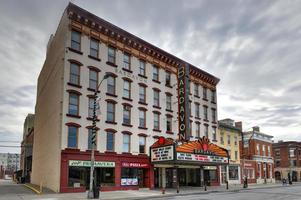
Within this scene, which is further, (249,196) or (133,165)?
(133,165)

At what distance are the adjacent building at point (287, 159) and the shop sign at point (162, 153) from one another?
66.6 meters

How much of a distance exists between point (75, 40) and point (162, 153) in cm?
1565

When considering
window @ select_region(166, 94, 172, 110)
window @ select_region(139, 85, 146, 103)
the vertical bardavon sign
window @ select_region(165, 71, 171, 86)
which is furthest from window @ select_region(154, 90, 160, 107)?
the vertical bardavon sign

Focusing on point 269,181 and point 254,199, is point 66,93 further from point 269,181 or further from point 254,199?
point 269,181

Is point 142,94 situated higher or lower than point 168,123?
higher

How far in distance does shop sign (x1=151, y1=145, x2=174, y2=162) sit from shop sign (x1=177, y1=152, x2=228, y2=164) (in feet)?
3.02

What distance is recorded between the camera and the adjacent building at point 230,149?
172 feet

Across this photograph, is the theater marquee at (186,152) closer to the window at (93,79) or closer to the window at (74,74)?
the window at (93,79)

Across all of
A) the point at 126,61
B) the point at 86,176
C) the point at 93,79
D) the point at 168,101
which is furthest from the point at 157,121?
the point at 86,176

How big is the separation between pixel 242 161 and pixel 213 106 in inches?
545

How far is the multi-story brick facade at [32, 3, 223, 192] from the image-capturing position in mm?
30859

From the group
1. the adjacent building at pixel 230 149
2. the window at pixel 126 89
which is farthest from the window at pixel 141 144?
the adjacent building at pixel 230 149

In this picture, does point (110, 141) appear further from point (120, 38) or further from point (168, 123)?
point (120, 38)

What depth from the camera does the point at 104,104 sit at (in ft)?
112
